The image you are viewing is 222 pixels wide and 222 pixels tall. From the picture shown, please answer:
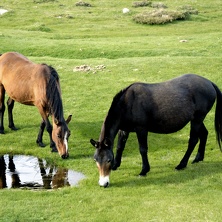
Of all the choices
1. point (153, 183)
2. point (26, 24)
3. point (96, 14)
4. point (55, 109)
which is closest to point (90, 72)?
point (55, 109)

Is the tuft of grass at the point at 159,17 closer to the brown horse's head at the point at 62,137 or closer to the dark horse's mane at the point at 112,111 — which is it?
the brown horse's head at the point at 62,137

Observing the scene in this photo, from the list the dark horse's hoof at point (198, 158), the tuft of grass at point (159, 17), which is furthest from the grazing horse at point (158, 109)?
the tuft of grass at point (159, 17)

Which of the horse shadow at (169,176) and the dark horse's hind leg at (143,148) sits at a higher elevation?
the dark horse's hind leg at (143,148)

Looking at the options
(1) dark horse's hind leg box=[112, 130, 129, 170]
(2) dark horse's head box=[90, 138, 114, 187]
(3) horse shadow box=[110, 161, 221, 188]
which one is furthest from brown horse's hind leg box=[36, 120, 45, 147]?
(2) dark horse's head box=[90, 138, 114, 187]

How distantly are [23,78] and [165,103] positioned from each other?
479 cm

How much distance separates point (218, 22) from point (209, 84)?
88.4 feet

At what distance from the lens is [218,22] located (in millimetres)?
36438

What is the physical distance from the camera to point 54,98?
1173cm

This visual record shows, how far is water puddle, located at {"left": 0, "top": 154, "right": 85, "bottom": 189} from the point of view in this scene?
10.6m

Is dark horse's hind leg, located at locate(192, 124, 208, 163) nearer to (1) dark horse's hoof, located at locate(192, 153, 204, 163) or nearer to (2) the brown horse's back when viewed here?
(1) dark horse's hoof, located at locate(192, 153, 204, 163)

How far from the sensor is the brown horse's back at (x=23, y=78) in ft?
41.1

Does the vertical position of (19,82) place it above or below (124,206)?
above

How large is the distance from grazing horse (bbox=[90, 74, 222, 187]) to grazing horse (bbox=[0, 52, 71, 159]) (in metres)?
1.50

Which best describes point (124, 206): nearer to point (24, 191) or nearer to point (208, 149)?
point (24, 191)
